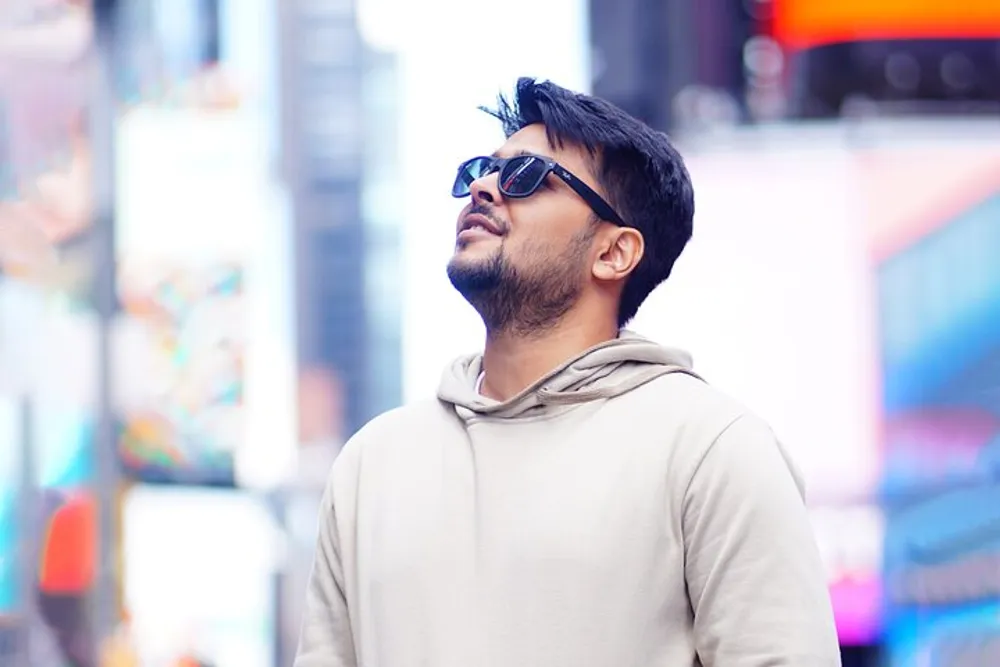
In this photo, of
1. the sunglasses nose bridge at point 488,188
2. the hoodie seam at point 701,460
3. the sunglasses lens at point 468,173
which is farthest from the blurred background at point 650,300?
the hoodie seam at point 701,460

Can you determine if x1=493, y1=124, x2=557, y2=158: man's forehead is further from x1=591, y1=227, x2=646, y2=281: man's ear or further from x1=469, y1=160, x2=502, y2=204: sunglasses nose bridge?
x1=591, y1=227, x2=646, y2=281: man's ear

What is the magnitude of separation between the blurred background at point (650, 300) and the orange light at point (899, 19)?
22mm

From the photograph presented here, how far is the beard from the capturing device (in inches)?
105

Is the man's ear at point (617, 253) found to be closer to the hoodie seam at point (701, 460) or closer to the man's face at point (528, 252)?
the man's face at point (528, 252)

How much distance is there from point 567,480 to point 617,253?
0.40 m

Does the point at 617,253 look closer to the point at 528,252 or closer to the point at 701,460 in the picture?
the point at 528,252

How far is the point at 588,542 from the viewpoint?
8.14 feet

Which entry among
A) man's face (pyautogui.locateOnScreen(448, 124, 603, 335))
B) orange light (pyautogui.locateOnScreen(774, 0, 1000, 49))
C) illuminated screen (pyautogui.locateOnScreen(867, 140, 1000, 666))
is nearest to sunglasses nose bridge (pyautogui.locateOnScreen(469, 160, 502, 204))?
man's face (pyautogui.locateOnScreen(448, 124, 603, 335))

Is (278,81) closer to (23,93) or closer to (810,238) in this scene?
(810,238)

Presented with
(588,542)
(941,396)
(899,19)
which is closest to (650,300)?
(941,396)

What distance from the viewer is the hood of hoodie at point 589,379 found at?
264 centimetres

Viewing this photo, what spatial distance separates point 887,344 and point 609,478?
11.5 meters

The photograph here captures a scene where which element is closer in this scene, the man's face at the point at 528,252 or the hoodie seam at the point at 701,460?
the hoodie seam at the point at 701,460

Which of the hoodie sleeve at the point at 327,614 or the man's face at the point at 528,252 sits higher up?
the man's face at the point at 528,252
